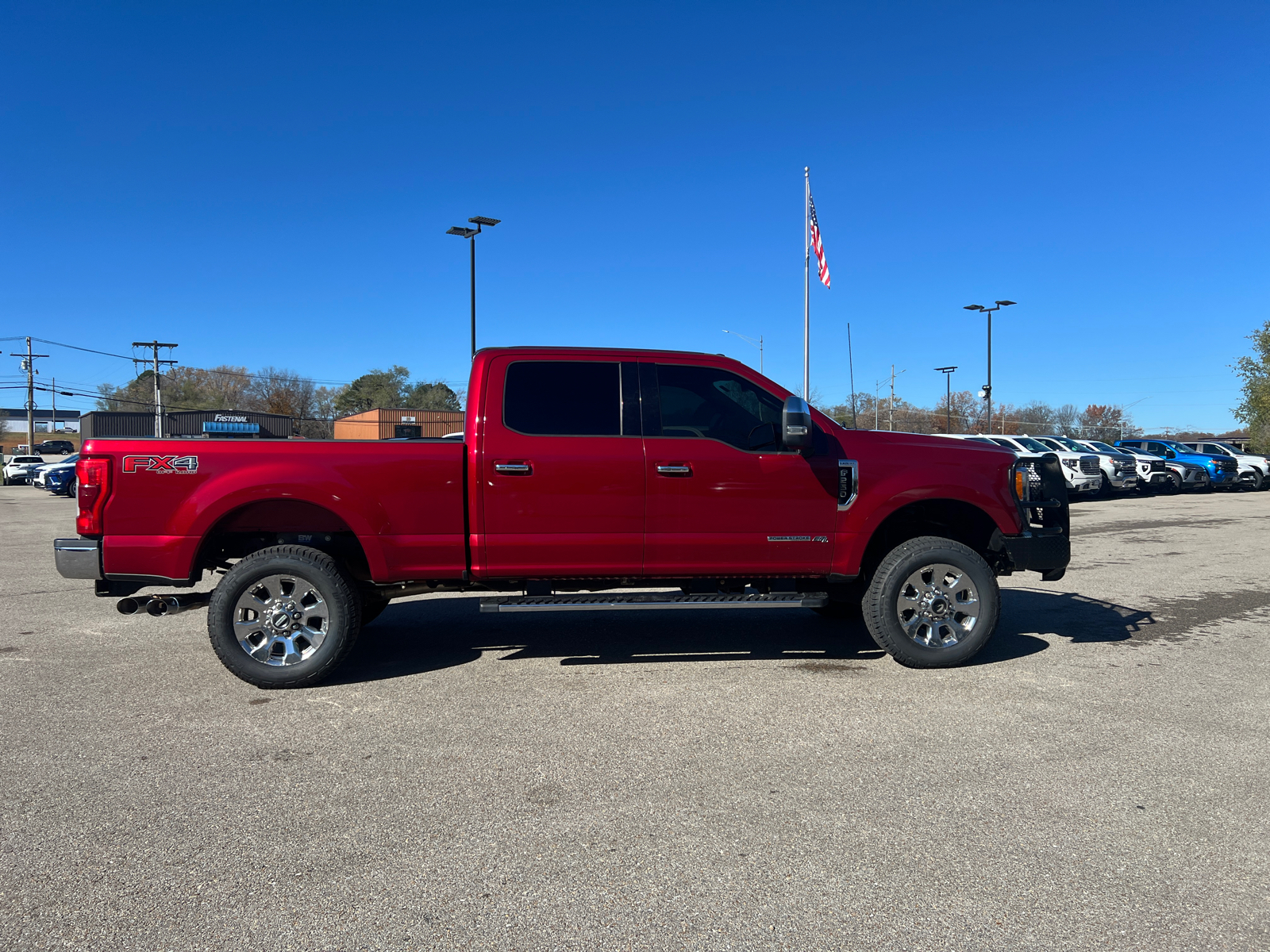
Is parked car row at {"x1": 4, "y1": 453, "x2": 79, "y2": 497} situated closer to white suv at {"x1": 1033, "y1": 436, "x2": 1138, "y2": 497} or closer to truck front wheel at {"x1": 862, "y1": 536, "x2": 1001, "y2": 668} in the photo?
truck front wheel at {"x1": 862, "y1": 536, "x2": 1001, "y2": 668}

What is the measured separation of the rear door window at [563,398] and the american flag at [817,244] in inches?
759

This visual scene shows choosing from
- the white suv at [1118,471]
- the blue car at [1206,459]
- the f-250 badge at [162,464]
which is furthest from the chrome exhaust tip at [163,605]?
the blue car at [1206,459]

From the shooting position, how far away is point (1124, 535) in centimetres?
1401

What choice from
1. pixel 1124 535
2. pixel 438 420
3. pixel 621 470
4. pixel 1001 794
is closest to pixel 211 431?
pixel 621 470

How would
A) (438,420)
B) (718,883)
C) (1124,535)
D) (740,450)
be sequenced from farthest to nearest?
1. (438,420)
2. (1124,535)
3. (740,450)
4. (718,883)

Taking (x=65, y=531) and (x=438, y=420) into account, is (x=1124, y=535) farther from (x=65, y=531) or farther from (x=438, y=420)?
(x=438, y=420)

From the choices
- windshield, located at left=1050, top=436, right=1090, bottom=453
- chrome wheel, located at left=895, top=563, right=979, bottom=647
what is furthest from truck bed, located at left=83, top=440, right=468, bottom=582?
windshield, located at left=1050, top=436, right=1090, bottom=453

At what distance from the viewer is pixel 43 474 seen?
120 feet

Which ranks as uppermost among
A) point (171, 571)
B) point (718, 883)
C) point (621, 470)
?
point (621, 470)

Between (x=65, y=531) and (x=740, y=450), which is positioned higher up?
(x=740, y=450)

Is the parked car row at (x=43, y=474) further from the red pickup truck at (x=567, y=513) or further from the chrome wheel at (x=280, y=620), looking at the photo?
the chrome wheel at (x=280, y=620)

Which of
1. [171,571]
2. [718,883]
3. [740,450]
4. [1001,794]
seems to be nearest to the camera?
[718,883]

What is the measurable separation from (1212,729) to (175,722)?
5539 millimetres

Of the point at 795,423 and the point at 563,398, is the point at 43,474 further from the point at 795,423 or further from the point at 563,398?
the point at 795,423
